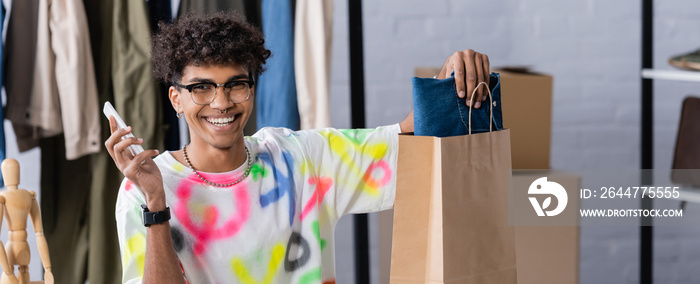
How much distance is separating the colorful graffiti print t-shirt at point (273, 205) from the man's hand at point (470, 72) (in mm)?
242

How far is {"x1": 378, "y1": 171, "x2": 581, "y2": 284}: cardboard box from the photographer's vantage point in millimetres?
2119

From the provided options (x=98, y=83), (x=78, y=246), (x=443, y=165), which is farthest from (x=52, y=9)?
(x=443, y=165)

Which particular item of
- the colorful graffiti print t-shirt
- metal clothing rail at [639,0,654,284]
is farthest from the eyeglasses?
metal clothing rail at [639,0,654,284]

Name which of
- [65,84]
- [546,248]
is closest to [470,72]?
[546,248]

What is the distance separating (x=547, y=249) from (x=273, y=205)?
1.07 meters

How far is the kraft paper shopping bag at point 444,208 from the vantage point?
1.13 metres

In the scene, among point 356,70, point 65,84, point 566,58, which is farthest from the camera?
point 566,58

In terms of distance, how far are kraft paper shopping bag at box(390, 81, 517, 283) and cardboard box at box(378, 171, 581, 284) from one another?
971mm

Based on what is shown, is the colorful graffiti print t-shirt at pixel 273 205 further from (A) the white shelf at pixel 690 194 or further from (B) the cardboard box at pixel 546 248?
(A) the white shelf at pixel 690 194

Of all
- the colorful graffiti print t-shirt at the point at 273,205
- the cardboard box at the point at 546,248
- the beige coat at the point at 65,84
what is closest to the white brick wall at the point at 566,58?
the cardboard box at the point at 546,248

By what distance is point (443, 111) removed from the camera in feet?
3.92

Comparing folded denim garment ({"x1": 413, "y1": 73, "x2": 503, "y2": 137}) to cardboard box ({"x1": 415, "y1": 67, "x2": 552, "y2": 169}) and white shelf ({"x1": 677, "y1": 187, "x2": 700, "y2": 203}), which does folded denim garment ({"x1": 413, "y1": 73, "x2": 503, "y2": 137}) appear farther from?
white shelf ({"x1": 677, "y1": 187, "x2": 700, "y2": 203})

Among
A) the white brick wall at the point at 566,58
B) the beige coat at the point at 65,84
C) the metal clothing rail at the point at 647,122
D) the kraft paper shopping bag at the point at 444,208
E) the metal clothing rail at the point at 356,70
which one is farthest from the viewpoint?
the white brick wall at the point at 566,58

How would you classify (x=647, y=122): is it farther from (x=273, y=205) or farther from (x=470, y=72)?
(x=273, y=205)
